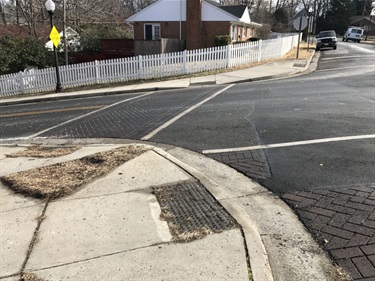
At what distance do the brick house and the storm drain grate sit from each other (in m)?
24.9

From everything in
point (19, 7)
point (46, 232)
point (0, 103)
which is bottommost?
point (0, 103)

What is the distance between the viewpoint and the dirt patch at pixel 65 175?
15.3 ft

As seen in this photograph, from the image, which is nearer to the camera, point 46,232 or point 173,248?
point 173,248

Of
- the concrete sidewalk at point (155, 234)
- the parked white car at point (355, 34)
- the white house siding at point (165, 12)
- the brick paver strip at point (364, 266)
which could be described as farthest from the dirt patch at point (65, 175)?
the parked white car at point (355, 34)

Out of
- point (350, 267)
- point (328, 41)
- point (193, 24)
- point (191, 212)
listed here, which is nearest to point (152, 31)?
point (193, 24)

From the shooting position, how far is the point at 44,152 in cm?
663

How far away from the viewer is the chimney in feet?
90.3

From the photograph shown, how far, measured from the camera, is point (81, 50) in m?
27.8

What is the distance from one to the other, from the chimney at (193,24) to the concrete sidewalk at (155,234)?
24.3 m

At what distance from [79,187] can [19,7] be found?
23609 millimetres

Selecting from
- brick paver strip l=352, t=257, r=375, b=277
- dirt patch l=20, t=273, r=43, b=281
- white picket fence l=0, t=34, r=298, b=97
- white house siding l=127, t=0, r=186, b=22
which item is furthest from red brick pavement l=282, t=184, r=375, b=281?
white house siding l=127, t=0, r=186, b=22

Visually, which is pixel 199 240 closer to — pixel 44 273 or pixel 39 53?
pixel 44 273

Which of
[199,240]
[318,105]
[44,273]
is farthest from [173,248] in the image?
[318,105]

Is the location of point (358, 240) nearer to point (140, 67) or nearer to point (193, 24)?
point (140, 67)
